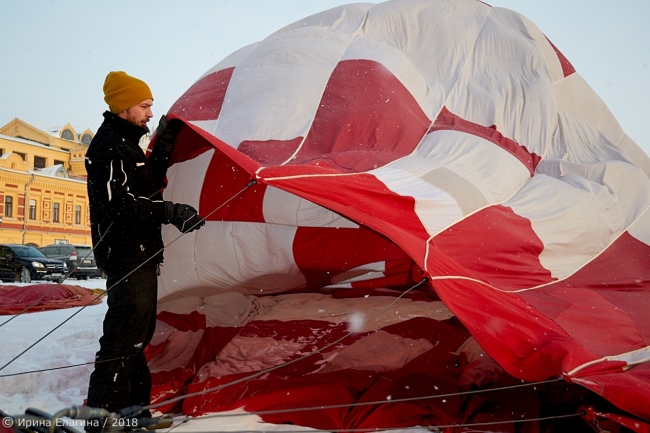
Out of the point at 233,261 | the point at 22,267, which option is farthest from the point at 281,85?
the point at 22,267

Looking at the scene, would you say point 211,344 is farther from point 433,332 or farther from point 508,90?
point 508,90

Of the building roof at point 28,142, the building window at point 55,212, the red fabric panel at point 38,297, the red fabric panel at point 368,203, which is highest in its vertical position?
the red fabric panel at point 368,203

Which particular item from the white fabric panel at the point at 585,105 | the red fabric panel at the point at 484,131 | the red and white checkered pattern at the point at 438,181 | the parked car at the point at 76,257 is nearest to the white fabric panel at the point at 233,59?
the red and white checkered pattern at the point at 438,181

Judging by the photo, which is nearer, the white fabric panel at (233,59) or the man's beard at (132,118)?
the man's beard at (132,118)

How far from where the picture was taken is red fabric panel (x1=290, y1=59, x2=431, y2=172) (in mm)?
3025

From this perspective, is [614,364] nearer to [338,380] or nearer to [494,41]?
[338,380]

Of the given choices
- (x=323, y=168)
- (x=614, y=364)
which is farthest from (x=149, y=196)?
(x=614, y=364)

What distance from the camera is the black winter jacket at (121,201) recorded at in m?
2.26

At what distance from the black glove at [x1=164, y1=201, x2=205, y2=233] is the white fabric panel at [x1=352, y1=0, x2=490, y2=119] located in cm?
157

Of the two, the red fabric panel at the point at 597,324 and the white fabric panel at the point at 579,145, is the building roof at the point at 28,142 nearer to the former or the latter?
the white fabric panel at the point at 579,145

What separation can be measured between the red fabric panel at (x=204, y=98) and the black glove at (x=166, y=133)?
0.48 metres

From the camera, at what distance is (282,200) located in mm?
4062

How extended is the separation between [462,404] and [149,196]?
56.1 inches

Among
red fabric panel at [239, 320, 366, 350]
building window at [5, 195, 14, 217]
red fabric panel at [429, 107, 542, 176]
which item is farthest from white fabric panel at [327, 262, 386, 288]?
building window at [5, 195, 14, 217]
